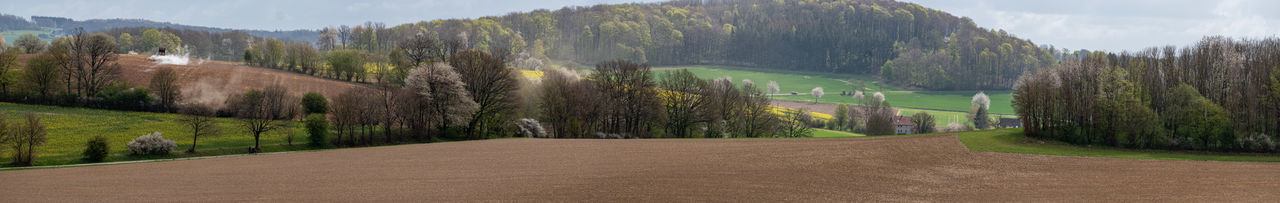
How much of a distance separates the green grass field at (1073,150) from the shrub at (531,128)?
3035cm

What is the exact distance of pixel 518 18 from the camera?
639 feet

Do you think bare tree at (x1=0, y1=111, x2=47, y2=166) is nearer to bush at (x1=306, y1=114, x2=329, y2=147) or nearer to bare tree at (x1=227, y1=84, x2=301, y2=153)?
bare tree at (x1=227, y1=84, x2=301, y2=153)

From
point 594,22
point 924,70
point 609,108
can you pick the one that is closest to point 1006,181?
point 609,108

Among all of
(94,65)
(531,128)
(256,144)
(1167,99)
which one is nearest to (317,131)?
(256,144)

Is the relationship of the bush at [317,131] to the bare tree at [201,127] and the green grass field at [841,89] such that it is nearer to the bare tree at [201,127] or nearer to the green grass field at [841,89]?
the bare tree at [201,127]

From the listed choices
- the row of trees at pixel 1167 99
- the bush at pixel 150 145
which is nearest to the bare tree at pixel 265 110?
the bush at pixel 150 145

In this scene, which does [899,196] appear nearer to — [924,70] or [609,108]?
[609,108]

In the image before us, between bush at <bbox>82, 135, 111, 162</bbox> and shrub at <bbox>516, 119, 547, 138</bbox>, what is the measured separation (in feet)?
87.0

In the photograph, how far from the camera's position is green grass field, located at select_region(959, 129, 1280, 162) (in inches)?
1542

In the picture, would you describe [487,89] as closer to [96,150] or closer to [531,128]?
[531,128]

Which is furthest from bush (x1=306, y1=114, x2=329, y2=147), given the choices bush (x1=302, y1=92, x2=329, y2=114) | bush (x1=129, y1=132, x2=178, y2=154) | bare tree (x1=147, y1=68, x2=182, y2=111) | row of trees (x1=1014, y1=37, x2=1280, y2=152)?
row of trees (x1=1014, y1=37, x2=1280, y2=152)

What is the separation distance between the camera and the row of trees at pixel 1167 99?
43219 mm

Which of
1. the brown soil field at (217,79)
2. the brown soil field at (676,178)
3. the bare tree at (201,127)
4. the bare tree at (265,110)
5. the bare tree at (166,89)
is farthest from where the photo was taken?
the brown soil field at (217,79)

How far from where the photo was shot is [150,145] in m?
43.3
